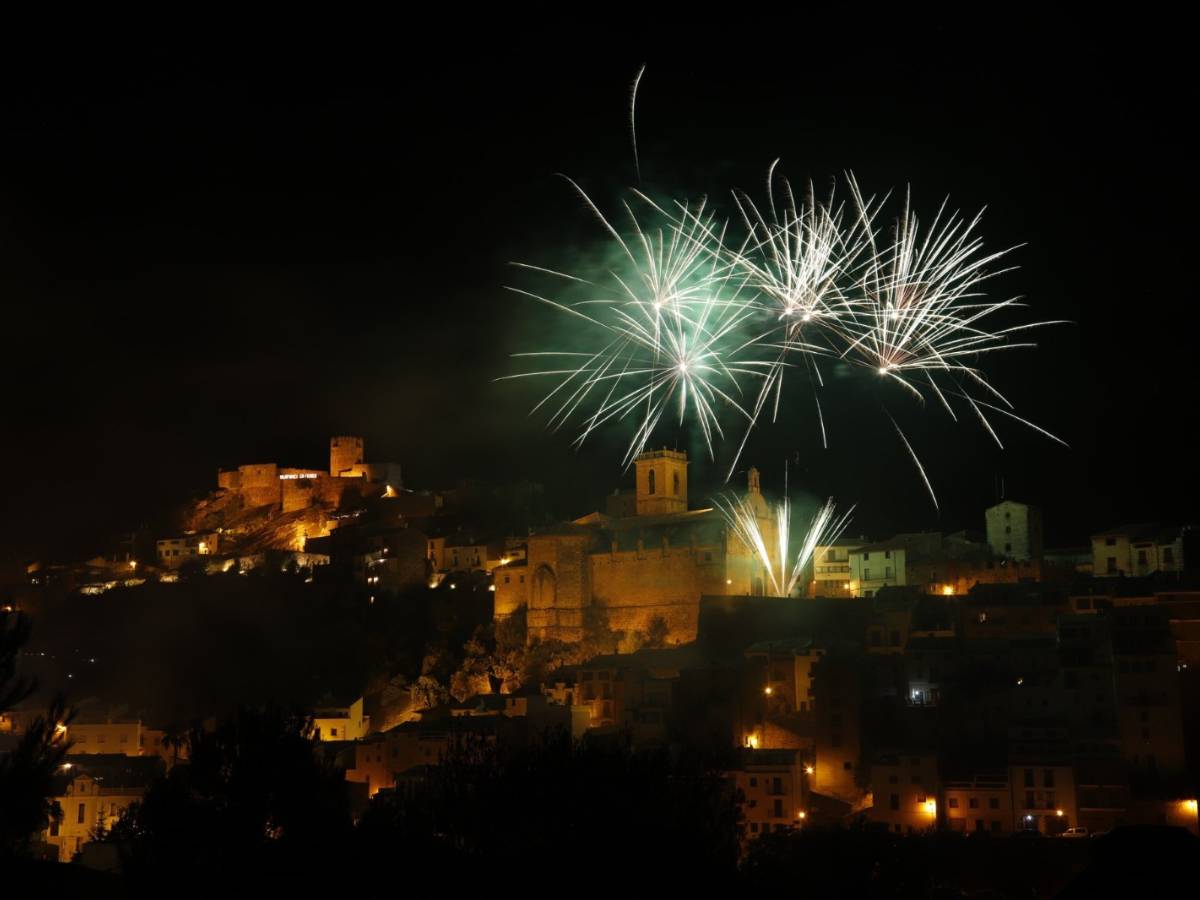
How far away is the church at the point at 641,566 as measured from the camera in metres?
53.7

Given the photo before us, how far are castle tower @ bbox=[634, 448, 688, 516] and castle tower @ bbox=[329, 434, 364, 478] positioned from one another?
3346cm

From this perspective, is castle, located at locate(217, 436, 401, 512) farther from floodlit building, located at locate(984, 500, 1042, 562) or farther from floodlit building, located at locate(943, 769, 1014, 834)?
floodlit building, located at locate(943, 769, 1014, 834)

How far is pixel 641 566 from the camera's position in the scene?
55.3m

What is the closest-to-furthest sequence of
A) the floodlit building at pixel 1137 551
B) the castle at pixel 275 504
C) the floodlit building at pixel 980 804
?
the floodlit building at pixel 980 804 < the floodlit building at pixel 1137 551 < the castle at pixel 275 504

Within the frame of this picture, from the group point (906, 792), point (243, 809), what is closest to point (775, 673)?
point (906, 792)

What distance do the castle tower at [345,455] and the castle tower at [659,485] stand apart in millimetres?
33456

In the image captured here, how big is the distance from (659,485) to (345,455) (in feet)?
117

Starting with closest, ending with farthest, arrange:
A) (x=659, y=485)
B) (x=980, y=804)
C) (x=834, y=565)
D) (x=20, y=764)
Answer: (x=20, y=764) < (x=980, y=804) < (x=659, y=485) < (x=834, y=565)

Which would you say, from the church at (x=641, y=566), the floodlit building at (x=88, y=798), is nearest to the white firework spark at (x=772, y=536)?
the church at (x=641, y=566)

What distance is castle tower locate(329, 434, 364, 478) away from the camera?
8775 cm

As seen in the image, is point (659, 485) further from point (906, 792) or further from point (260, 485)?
point (260, 485)

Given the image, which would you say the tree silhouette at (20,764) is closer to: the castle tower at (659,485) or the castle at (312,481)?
the castle tower at (659,485)

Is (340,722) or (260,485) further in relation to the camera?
(260,485)

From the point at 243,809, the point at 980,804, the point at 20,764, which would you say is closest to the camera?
the point at 20,764
